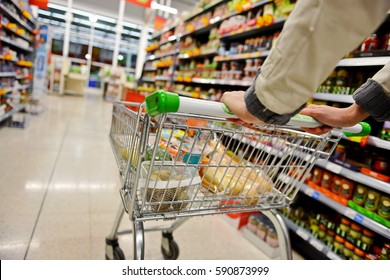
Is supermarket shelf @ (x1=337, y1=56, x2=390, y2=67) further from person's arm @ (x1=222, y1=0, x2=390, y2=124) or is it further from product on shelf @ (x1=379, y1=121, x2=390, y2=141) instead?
person's arm @ (x1=222, y1=0, x2=390, y2=124)

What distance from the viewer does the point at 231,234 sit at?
1933 mm

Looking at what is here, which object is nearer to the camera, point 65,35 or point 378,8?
point 378,8

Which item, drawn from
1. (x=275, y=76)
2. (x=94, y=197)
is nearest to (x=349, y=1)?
(x=275, y=76)

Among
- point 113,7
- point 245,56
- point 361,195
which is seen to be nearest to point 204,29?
point 245,56

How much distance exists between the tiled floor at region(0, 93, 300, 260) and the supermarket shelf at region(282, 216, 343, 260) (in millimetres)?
A: 152

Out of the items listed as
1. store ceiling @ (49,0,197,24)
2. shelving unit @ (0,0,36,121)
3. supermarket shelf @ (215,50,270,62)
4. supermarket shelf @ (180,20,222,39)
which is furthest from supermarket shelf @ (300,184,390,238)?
store ceiling @ (49,0,197,24)

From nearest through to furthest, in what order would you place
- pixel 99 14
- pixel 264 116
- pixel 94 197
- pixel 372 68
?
1. pixel 264 116
2. pixel 372 68
3. pixel 94 197
4. pixel 99 14

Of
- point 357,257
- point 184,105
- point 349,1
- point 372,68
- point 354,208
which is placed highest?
point 372,68

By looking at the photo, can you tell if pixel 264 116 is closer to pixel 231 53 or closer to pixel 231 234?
pixel 231 234

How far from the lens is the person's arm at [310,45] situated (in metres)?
0.45

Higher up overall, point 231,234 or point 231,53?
point 231,53

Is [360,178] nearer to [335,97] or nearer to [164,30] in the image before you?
[335,97]

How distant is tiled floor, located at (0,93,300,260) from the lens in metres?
1.49

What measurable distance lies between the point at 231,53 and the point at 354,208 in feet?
6.88
